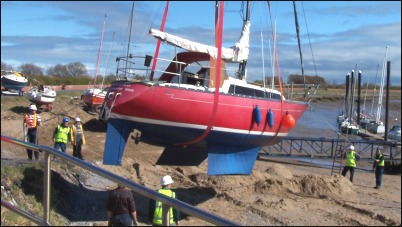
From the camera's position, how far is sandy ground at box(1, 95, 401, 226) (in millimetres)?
14625

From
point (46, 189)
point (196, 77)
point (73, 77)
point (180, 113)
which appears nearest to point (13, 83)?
point (73, 77)

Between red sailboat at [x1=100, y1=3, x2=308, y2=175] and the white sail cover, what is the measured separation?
0.08ft

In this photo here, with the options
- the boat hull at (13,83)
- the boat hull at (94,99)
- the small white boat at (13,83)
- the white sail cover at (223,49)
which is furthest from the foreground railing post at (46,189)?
the boat hull at (13,83)

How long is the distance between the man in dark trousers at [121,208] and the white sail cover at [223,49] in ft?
20.8

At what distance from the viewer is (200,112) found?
12.3 m

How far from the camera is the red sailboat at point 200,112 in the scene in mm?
12062

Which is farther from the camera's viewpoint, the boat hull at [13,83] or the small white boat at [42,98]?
the boat hull at [13,83]

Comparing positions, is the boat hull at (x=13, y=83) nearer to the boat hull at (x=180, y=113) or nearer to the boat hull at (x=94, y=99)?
the boat hull at (x=94, y=99)

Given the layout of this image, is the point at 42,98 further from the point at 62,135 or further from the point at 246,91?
the point at 246,91

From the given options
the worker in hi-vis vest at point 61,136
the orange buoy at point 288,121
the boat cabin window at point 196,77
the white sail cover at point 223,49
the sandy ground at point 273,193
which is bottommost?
the sandy ground at point 273,193

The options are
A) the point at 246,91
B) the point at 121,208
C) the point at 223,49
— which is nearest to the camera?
the point at 121,208

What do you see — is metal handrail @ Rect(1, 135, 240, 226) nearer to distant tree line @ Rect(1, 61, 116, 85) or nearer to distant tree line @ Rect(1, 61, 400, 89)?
distant tree line @ Rect(1, 61, 400, 89)

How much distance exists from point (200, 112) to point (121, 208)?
18.3 feet

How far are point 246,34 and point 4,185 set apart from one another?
8.57 metres
